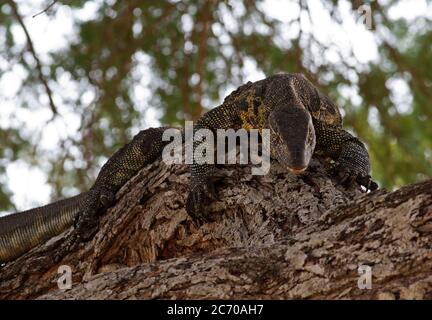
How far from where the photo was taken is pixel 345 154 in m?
4.41

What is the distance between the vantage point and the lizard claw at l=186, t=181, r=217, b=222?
3.98 m

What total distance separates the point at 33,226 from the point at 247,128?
174 centimetres

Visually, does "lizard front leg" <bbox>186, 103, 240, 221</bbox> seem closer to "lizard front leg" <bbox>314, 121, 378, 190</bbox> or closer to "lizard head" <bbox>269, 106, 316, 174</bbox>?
"lizard head" <bbox>269, 106, 316, 174</bbox>

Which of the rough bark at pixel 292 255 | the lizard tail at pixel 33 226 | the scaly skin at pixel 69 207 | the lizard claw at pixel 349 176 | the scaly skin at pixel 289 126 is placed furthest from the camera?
the lizard tail at pixel 33 226

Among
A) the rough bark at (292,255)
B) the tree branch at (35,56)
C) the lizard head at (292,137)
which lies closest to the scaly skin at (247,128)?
the lizard head at (292,137)

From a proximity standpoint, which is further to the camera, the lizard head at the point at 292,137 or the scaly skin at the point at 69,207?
the scaly skin at the point at 69,207

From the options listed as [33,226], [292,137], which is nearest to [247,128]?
[292,137]

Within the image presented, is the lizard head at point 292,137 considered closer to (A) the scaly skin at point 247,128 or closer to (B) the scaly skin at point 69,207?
(A) the scaly skin at point 247,128

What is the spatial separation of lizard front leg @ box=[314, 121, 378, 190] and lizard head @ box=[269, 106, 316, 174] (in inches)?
11.4

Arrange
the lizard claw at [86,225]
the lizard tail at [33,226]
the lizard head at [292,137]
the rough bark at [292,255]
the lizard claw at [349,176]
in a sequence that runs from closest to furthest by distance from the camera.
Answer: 1. the rough bark at [292,255]
2. the lizard head at [292,137]
3. the lizard claw at [349,176]
4. the lizard claw at [86,225]
5. the lizard tail at [33,226]

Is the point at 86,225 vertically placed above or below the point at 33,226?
below

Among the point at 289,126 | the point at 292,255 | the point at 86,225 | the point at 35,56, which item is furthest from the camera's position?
the point at 35,56

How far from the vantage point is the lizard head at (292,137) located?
3754 millimetres

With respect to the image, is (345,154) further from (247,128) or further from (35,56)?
(35,56)
